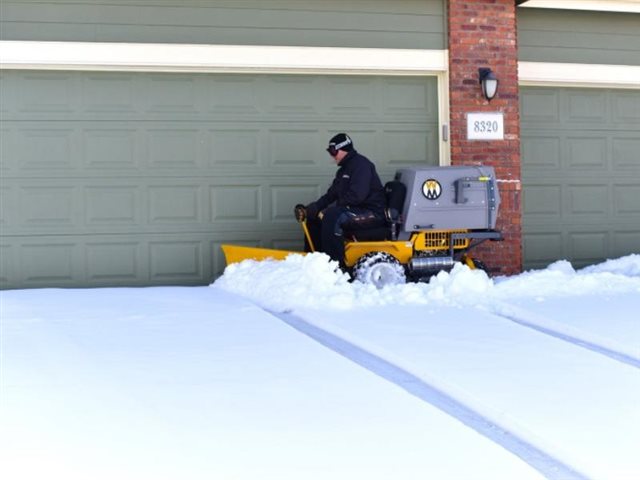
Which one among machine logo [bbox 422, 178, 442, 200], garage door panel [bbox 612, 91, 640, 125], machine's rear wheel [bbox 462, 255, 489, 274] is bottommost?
machine's rear wheel [bbox 462, 255, 489, 274]

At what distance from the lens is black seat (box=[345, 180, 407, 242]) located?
30.3 ft

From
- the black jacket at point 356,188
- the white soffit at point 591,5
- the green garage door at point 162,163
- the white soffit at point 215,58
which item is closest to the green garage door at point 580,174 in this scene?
the white soffit at point 591,5

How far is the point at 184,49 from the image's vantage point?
33.8 ft

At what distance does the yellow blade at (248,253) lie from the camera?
9.23m

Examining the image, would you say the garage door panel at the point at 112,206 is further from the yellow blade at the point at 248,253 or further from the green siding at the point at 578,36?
the green siding at the point at 578,36

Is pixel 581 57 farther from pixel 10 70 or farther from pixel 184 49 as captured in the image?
pixel 10 70

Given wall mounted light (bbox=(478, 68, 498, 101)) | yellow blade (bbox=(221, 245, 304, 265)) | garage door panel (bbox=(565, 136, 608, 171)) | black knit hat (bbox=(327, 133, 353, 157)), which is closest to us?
yellow blade (bbox=(221, 245, 304, 265))

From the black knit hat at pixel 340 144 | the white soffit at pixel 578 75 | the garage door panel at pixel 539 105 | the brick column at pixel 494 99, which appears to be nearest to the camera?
the black knit hat at pixel 340 144

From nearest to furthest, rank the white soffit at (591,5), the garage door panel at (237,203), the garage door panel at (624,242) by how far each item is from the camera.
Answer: the garage door panel at (237,203) → the white soffit at (591,5) → the garage door panel at (624,242)

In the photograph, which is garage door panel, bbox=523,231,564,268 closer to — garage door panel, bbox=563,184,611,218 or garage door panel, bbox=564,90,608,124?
garage door panel, bbox=563,184,611,218

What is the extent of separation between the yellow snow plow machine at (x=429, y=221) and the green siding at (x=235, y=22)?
7.28 ft

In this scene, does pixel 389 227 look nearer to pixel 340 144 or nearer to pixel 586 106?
pixel 340 144

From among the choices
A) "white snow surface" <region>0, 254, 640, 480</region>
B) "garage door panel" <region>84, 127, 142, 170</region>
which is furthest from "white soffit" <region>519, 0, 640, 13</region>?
"garage door panel" <region>84, 127, 142, 170</region>

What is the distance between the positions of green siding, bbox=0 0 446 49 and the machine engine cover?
226 centimetres
